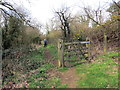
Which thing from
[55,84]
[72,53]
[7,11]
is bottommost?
[55,84]

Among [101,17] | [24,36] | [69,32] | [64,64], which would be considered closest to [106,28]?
[101,17]

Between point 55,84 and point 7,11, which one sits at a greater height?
point 7,11

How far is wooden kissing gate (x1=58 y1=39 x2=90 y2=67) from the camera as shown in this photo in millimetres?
6867

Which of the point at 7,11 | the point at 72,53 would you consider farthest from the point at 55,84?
the point at 7,11

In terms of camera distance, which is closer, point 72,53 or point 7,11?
point 72,53

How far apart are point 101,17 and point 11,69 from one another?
16473mm

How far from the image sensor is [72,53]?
719 cm

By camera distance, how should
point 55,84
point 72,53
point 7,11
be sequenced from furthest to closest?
point 7,11
point 72,53
point 55,84

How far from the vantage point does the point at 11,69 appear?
24.2 feet

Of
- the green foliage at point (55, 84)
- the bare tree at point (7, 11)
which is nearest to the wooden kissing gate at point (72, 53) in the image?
the green foliage at point (55, 84)

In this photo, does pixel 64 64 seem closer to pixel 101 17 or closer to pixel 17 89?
pixel 17 89

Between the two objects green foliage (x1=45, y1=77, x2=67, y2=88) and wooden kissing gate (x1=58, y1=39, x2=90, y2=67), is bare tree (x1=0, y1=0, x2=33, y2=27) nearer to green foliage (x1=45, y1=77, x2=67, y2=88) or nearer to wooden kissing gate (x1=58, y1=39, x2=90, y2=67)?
wooden kissing gate (x1=58, y1=39, x2=90, y2=67)

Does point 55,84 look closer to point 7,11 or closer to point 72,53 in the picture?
point 72,53

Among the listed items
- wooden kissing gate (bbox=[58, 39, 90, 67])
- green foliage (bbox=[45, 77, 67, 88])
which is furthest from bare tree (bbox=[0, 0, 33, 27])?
green foliage (bbox=[45, 77, 67, 88])
